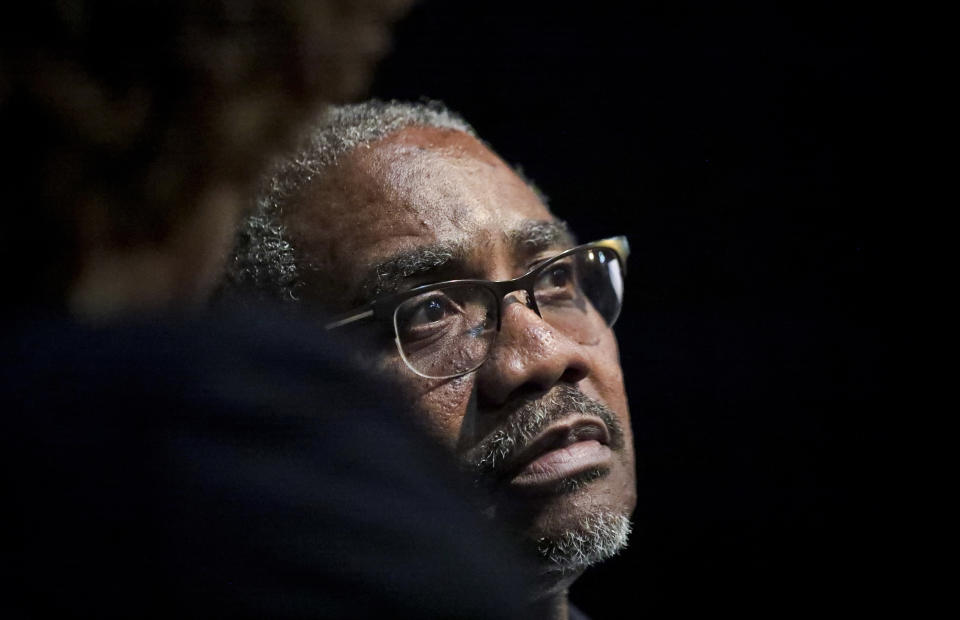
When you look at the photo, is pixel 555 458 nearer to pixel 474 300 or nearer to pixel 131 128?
pixel 474 300

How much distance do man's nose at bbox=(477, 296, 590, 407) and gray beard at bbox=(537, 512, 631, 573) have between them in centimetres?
22

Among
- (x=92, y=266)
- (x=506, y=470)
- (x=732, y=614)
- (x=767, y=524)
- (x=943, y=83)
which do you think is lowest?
(x=732, y=614)

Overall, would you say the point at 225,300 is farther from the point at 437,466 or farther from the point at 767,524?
the point at 767,524

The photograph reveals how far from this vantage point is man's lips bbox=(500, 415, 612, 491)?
4.37 feet

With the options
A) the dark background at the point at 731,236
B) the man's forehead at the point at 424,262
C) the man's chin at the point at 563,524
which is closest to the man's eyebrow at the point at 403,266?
the man's forehead at the point at 424,262

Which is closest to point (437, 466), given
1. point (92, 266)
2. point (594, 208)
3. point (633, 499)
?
point (92, 266)

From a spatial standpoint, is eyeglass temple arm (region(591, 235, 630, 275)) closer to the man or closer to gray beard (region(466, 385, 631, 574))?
the man

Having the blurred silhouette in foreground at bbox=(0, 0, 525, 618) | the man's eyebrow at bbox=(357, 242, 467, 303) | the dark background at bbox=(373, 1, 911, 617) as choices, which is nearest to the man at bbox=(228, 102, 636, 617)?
the man's eyebrow at bbox=(357, 242, 467, 303)

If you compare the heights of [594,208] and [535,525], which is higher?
[594,208]

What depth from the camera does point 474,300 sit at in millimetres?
1430

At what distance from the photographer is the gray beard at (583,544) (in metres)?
1.32

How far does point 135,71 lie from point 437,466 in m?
0.40

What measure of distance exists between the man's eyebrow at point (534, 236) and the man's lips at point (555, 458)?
323mm

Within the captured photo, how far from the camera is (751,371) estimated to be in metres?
1.89
